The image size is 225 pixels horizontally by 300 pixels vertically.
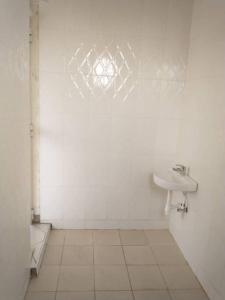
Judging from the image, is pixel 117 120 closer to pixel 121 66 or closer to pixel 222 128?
pixel 121 66

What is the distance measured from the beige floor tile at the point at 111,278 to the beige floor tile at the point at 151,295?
0.09 meters

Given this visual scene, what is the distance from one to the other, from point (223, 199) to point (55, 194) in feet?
5.04

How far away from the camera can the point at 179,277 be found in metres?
1.89

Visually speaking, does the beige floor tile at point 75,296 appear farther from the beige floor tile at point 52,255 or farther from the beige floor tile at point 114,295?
the beige floor tile at point 52,255

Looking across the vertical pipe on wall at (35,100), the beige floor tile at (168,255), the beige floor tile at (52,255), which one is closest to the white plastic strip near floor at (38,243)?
the beige floor tile at (52,255)

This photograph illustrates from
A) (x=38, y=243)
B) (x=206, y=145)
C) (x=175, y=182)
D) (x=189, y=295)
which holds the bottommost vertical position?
(x=189, y=295)

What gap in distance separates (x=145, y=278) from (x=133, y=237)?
56 centimetres

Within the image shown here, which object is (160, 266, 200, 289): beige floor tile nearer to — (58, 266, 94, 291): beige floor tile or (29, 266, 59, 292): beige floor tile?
(58, 266, 94, 291): beige floor tile

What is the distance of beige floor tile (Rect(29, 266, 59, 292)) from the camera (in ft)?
5.62

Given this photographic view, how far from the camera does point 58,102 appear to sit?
219cm

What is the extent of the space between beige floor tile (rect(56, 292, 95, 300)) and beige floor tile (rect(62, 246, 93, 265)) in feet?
1.01

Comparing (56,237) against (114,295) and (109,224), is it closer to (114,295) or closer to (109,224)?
(109,224)

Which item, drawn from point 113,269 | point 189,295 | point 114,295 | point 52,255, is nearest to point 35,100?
point 52,255

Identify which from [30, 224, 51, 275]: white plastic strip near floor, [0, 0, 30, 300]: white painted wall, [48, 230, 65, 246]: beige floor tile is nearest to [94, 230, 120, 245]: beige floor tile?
[48, 230, 65, 246]: beige floor tile
